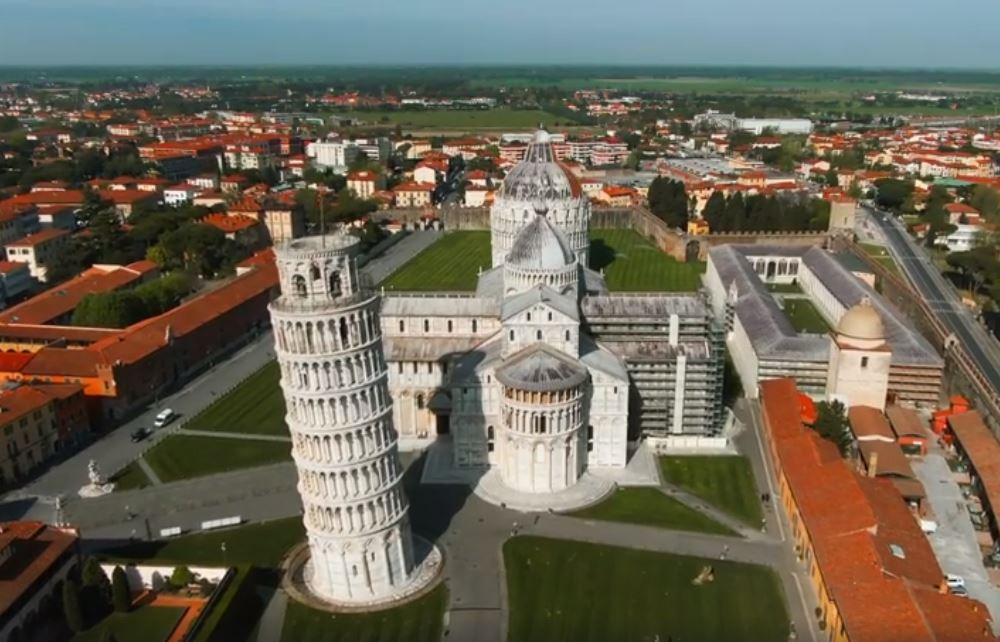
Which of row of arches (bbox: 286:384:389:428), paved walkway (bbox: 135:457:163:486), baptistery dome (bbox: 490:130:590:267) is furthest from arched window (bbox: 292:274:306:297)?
baptistery dome (bbox: 490:130:590:267)

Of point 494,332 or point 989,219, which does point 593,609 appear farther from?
point 989,219

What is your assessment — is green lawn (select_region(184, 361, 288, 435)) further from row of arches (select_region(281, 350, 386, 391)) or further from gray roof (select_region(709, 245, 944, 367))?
gray roof (select_region(709, 245, 944, 367))

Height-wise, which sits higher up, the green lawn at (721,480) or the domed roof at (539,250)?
the domed roof at (539,250)

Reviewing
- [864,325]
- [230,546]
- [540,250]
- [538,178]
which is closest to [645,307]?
[540,250]

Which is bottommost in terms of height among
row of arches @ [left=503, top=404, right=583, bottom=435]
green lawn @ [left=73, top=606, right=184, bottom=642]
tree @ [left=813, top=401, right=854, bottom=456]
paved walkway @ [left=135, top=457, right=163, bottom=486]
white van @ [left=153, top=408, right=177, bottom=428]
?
paved walkway @ [left=135, top=457, right=163, bottom=486]

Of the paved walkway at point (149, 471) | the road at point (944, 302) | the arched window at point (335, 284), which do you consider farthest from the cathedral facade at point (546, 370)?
the road at point (944, 302)

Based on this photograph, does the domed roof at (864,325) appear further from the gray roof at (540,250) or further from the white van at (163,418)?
the white van at (163,418)
